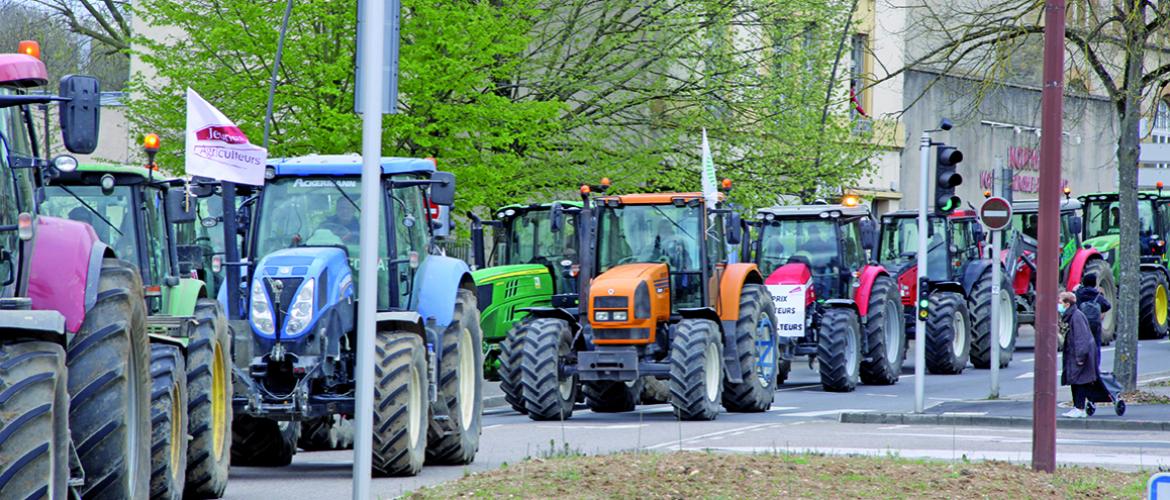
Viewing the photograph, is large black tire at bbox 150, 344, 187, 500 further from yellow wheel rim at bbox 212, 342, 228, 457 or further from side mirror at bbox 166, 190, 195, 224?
side mirror at bbox 166, 190, 195, 224

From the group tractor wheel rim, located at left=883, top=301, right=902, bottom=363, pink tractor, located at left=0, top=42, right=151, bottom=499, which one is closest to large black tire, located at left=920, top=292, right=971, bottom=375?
tractor wheel rim, located at left=883, top=301, right=902, bottom=363

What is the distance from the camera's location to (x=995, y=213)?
2222 centimetres

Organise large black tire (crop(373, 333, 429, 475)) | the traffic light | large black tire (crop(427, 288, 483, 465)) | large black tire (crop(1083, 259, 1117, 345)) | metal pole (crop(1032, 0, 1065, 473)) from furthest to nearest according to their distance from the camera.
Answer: large black tire (crop(1083, 259, 1117, 345)) < the traffic light < large black tire (crop(427, 288, 483, 465)) < large black tire (crop(373, 333, 429, 475)) < metal pole (crop(1032, 0, 1065, 473))

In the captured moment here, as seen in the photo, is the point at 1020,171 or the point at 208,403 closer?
the point at 208,403

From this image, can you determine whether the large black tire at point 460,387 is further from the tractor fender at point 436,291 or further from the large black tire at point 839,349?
the large black tire at point 839,349

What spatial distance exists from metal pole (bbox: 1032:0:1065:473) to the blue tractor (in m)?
4.48

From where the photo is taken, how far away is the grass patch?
1102cm

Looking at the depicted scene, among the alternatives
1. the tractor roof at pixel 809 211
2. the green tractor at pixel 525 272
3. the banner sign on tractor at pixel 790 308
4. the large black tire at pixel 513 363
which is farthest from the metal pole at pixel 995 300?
the large black tire at pixel 513 363

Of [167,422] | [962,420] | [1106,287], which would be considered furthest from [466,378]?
[1106,287]

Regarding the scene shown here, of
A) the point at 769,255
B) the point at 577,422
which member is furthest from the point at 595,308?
the point at 769,255

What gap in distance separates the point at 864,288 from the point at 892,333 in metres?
1.44

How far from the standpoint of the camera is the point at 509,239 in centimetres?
2539

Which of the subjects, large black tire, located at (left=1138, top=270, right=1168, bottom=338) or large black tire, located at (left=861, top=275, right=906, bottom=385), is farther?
large black tire, located at (left=1138, top=270, right=1168, bottom=338)

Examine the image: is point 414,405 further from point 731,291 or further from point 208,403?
point 731,291
